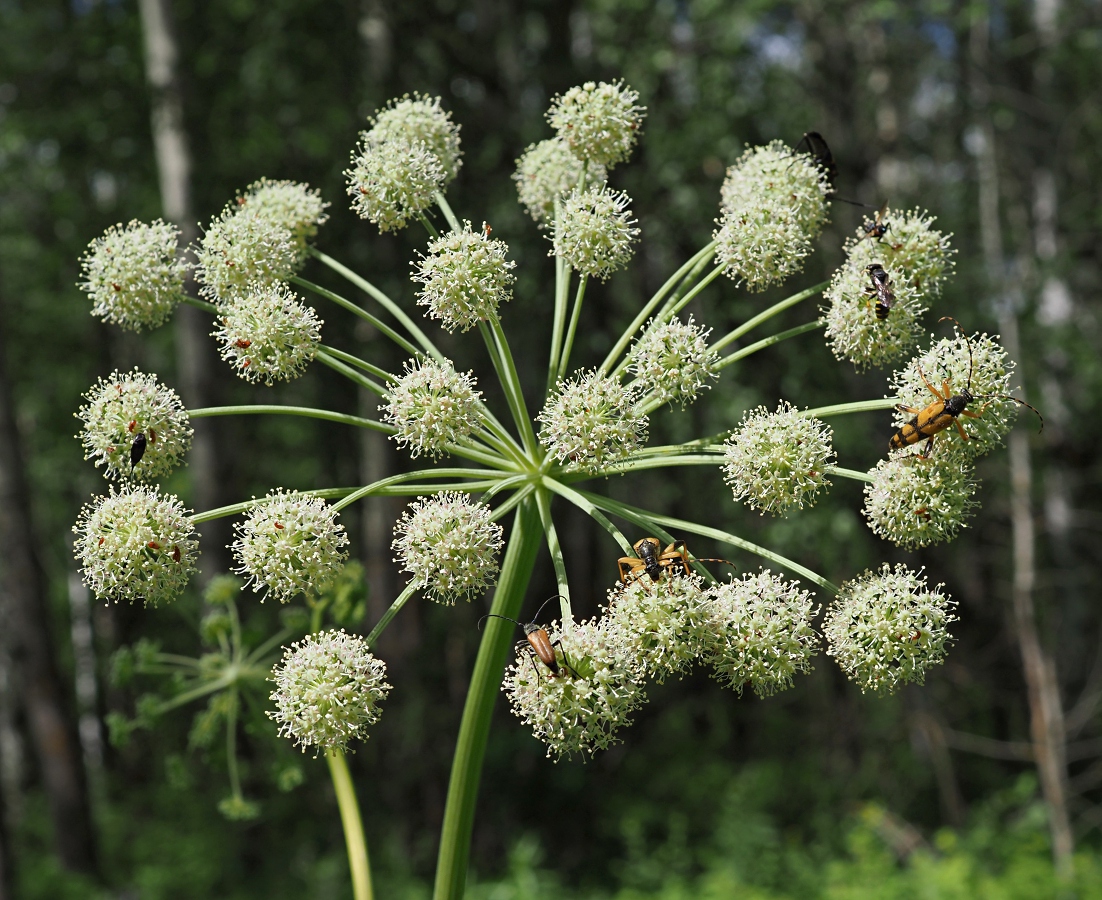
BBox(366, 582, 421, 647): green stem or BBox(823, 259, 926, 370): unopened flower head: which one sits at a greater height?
BBox(823, 259, 926, 370): unopened flower head

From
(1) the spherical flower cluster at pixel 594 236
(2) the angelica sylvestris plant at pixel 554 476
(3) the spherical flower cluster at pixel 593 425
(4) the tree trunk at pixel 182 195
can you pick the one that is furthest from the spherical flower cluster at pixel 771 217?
(4) the tree trunk at pixel 182 195

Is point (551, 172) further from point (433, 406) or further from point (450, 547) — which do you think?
point (450, 547)

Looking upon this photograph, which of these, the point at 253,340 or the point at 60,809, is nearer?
the point at 253,340

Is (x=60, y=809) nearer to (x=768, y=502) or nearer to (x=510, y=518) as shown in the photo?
(x=510, y=518)

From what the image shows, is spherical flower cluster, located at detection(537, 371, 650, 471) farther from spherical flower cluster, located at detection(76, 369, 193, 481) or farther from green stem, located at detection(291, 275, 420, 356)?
spherical flower cluster, located at detection(76, 369, 193, 481)

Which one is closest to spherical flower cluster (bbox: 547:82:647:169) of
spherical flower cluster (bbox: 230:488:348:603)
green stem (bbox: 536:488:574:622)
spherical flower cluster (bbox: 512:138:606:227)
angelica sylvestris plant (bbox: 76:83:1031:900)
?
spherical flower cluster (bbox: 512:138:606:227)

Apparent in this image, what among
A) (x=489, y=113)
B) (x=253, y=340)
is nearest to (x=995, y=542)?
(x=489, y=113)

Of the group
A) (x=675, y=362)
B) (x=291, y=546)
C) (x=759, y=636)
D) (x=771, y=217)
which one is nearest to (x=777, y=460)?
(x=675, y=362)
